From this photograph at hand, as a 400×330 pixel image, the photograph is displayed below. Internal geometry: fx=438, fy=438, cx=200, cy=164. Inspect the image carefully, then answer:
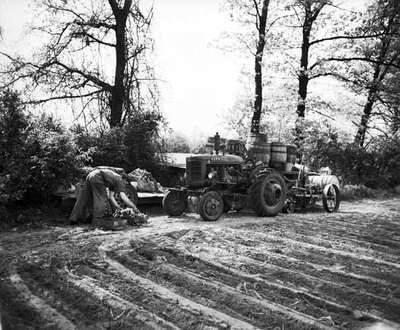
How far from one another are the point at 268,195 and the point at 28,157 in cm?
510

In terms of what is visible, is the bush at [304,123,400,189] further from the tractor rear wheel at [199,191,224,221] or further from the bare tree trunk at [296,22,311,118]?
the tractor rear wheel at [199,191,224,221]

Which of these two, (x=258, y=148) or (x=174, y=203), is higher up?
(x=258, y=148)

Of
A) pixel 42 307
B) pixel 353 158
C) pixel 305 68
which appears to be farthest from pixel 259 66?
pixel 42 307

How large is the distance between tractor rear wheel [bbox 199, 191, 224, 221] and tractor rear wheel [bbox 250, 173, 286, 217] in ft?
3.41

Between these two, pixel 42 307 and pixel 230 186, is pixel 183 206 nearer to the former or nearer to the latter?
pixel 230 186

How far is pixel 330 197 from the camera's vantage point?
11.2 m

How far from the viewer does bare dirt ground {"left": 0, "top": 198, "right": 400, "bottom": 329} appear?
3.70 m

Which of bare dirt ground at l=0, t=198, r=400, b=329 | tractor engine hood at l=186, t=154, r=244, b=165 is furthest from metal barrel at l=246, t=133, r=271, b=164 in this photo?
bare dirt ground at l=0, t=198, r=400, b=329

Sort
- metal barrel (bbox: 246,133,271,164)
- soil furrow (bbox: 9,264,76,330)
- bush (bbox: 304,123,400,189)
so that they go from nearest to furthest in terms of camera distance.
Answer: soil furrow (bbox: 9,264,76,330) < metal barrel (bbox: 246,133,271,164) < bush (bbox: 304,123,400,189)

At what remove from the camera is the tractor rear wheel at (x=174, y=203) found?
9.59m

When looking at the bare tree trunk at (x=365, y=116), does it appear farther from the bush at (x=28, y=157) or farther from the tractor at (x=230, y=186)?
the bush at (x=28, y=157)

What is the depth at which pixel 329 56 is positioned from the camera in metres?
19.8

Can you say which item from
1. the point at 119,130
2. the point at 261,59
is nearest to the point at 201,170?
the point at 119,130

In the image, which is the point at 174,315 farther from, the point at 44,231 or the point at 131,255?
the point at 44,231
